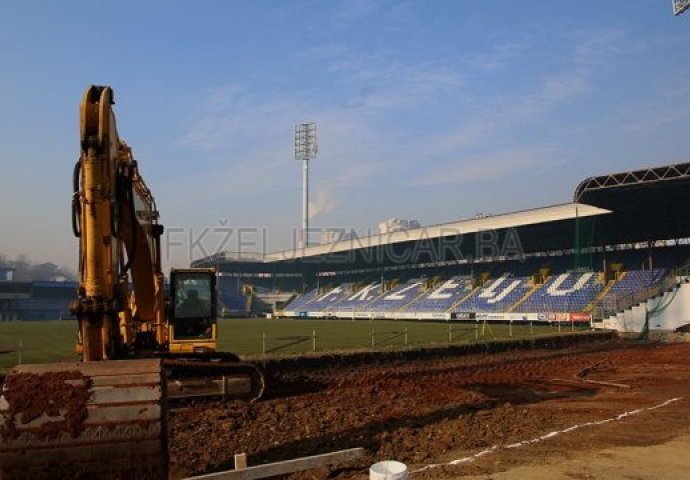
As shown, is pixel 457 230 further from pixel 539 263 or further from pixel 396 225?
pixel 396 225

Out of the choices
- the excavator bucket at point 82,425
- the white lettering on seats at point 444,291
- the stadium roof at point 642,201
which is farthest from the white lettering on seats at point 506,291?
the excavator bucket at point 82,425

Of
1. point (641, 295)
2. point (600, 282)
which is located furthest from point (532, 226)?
point (641, 295)

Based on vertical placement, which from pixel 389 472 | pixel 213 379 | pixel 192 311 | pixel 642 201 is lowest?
pixel 213 379

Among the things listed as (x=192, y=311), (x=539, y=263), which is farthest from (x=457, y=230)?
(x=192, y=311)

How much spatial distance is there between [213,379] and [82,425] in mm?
6807

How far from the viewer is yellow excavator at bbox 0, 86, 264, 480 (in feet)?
18.7

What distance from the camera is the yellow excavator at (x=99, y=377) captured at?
569 cm

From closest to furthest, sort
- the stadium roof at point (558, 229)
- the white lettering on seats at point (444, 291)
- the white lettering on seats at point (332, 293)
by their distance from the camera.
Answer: the stadium roof at point (558, 229) → the white lettering on seats at point (444, 291) → the white lettering on seats at point (332, 293)

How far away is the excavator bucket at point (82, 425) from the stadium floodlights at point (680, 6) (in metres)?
40.3

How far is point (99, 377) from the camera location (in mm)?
6008

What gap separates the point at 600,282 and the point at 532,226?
24.2 feet

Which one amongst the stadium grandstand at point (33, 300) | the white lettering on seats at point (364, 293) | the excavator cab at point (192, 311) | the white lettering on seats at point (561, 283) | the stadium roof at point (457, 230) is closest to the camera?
the excavator cab at point (192, 311)

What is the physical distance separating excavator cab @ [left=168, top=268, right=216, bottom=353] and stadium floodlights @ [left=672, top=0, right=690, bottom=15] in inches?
1404

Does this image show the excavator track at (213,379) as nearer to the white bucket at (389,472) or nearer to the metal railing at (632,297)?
the white bucket at (389,472)
